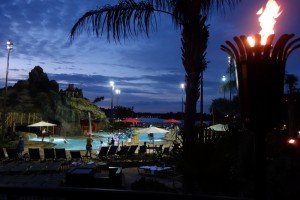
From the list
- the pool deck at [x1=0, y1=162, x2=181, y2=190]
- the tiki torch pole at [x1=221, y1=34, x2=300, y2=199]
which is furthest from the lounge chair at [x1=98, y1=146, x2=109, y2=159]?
the tiki torch pole at [x1=221, y1=34, x2=300, y2=199]

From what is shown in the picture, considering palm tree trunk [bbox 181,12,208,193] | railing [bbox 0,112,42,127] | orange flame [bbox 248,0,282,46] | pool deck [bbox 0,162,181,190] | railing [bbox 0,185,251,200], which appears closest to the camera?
railing [bbox 0,185,251,200]

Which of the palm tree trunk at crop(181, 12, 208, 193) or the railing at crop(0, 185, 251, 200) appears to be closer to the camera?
the railing at crop(0, 185, 251, 200)

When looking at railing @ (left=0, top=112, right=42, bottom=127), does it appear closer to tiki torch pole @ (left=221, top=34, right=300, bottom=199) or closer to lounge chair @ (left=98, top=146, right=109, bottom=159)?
lounge chair @ (left=98, top=146, right=109, bottom=159)

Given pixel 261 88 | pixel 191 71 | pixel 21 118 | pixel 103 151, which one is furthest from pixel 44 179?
pixel 21 118

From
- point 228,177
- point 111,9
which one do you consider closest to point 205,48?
point 111,9

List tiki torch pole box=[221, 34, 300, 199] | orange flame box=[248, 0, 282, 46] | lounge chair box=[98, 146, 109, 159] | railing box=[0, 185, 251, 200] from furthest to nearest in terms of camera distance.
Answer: lounge chair box=[98, 146, 109, 159], orange flame box=[248, 0, 282, 46], tiki torch pole box=[221, 34, 300, 199], railing box=[0, 185, 251, 200]

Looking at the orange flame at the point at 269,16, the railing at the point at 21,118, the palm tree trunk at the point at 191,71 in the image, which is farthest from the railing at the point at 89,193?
the railing at the point at 21,118

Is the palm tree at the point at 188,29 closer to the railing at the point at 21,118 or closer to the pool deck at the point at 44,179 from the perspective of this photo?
the pool deck at the point at 44,179

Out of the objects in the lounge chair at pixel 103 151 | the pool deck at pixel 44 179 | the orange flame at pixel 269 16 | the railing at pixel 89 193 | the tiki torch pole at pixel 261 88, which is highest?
the orange flame at pixel 269 16

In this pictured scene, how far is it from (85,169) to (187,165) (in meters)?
4.37

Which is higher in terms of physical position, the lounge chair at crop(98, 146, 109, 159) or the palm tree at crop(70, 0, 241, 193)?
the palm tree at crop(70, 0, 241, 193)

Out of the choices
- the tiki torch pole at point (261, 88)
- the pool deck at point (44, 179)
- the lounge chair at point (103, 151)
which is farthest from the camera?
the lounge chair at point (103, 151)

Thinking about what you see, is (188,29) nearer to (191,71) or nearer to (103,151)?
(191,71)

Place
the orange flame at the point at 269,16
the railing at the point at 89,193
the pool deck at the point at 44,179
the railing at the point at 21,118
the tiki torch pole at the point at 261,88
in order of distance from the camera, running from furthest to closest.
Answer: the railing at the point at 21,118
the pool deck at the point at 44,179
the orange flame at the point at 269,16
the tiki torch pole at the point at 261,88
the railing at the point at 89,193
